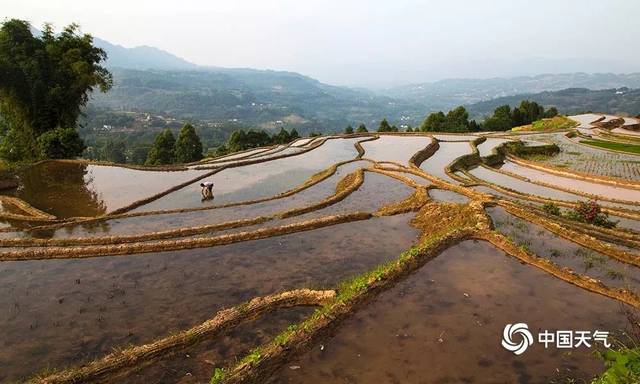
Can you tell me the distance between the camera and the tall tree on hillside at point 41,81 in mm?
32219

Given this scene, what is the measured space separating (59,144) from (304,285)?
30229mm

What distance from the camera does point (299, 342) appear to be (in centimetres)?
837

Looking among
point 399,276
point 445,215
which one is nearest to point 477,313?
point 399,276

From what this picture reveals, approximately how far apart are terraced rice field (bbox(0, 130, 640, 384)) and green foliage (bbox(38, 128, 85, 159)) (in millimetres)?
11480

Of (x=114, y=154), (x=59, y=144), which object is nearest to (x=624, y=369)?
(x=59, y=144)

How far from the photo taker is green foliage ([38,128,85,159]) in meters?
32.0

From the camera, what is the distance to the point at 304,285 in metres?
11.5

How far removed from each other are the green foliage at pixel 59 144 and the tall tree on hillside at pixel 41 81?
0.08 m

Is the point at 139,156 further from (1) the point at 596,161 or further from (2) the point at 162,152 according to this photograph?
(1) the point at 596,161

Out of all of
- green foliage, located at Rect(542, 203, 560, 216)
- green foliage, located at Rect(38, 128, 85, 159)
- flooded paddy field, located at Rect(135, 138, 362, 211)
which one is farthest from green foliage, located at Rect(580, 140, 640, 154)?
green foliage, located at Rect(38, 128, 85, 159)

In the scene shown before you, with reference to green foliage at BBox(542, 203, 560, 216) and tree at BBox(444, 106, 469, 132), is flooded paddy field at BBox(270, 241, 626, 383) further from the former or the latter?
tree at BBox(444, 106, 469, 132)

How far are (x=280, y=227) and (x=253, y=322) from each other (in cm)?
655

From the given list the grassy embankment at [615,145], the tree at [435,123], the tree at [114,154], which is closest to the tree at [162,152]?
the tree at [435,123]

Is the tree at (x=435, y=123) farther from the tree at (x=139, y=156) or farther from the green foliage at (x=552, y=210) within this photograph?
the tree at (x=139, y=156)
